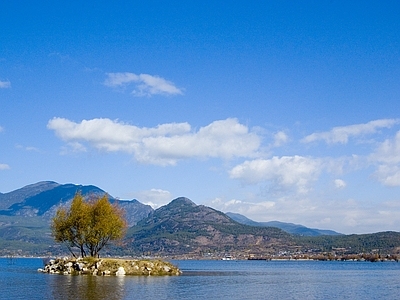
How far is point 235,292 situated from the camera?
6656 cm

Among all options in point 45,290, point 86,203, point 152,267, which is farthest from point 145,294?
point 86,203

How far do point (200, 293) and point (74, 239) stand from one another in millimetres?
46044

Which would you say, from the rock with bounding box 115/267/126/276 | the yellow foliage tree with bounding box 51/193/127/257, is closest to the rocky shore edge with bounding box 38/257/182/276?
the rock with bounding box 115/267/126/276

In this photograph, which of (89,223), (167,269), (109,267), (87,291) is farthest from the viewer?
(167,269)

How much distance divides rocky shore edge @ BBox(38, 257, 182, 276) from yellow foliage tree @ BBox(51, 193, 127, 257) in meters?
4.59

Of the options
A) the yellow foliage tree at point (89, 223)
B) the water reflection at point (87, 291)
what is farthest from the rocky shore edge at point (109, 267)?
the water reflection at point (87, 291)

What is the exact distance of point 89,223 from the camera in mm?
99750

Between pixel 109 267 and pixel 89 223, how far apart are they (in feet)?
37.4

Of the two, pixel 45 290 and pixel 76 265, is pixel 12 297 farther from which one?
pixel 76 265

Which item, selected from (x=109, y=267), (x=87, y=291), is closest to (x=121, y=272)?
(x=109, y=267)

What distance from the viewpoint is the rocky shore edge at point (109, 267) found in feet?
302

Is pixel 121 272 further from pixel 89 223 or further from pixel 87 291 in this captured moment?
pixel 87 291

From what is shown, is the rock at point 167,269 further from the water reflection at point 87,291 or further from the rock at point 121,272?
the water reflection at point 87,291

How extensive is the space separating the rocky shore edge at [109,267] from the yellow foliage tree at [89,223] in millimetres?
4593
